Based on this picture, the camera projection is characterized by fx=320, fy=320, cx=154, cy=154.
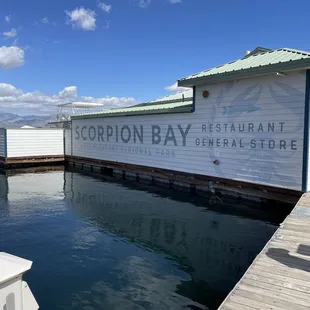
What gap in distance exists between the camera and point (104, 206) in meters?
9.77

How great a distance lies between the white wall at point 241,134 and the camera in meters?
8.88

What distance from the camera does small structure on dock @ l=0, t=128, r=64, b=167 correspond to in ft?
62.1

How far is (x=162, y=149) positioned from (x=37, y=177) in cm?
641

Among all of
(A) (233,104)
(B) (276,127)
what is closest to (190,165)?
(A) (233,104)

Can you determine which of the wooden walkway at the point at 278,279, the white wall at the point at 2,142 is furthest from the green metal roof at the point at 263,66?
the white wall at the point at 2,142

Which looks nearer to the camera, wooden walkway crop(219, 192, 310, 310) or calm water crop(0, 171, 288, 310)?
wooden walkway crop(219, 192, 310, 310)

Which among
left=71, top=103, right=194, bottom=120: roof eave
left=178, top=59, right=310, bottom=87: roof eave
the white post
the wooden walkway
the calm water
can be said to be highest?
left=178, top=59, right=310, bottom=87: roof eave

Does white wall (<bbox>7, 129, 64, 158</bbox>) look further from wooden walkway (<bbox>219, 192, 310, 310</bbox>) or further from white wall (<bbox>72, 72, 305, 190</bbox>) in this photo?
wooden walkway (<bbox>219, 192, 310, 310</bbox>)

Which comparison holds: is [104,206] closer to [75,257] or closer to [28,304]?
[75,257]

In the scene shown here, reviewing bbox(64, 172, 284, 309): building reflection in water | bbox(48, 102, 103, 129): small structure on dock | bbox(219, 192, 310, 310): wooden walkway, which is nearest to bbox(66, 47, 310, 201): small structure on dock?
bbox(64, 172, 284, 309): building reflection in water

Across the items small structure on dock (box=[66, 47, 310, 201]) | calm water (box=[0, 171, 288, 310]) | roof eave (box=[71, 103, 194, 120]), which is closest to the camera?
calm water (box=[0, 171, 288, 310])

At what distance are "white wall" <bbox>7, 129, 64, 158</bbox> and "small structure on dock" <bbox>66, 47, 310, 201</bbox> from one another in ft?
24.8

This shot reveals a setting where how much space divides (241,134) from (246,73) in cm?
188

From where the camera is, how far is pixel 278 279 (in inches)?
136
